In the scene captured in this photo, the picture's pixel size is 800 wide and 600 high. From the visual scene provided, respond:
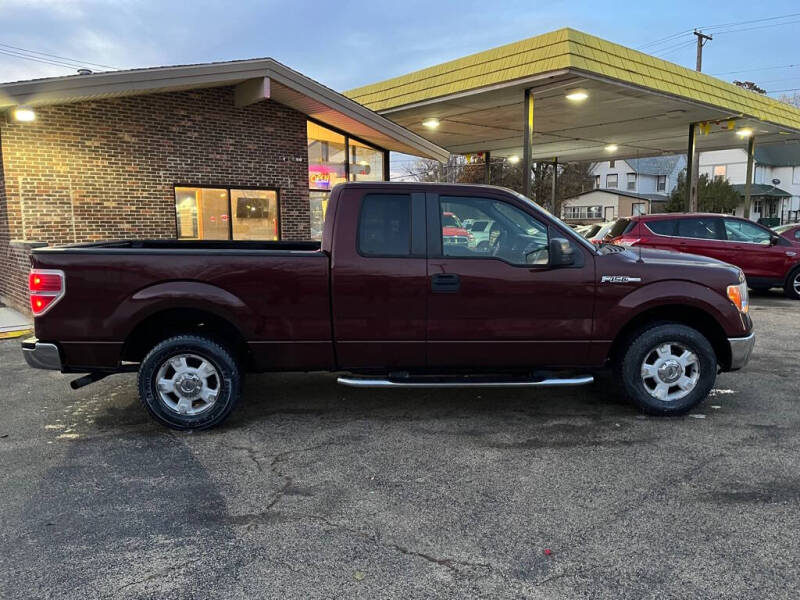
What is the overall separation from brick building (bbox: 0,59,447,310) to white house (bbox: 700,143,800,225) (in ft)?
170

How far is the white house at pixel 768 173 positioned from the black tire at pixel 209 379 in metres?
58.5

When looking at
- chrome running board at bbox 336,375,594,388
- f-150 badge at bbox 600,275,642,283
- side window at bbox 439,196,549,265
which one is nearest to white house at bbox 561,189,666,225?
f-150 badge at bbox 600,275,642,283

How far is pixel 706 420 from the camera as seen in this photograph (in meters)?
5.02

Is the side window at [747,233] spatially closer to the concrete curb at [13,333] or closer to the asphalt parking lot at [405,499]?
the asphalt parking lot at [405,499]

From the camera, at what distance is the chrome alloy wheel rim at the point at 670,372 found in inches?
197

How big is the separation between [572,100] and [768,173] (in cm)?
5431

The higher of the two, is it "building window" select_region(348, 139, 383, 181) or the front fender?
"building window" select_region(348, 139, 383, 181)

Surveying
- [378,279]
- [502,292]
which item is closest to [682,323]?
[502,292]

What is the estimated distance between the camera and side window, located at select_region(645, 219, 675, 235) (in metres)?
11.6

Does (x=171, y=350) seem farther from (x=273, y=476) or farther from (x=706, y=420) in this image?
(x=706, y=420)

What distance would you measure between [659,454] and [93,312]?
4.35 meters

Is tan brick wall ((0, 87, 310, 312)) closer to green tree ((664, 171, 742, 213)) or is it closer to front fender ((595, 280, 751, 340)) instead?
front fender ((595, 280, 751, 340))

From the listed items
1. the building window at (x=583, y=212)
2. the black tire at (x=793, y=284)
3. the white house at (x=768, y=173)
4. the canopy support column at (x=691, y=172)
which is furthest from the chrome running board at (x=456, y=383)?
the white house at (x=768, y=173)

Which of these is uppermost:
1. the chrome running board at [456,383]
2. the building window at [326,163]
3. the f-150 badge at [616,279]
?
the building window at [326,163]
